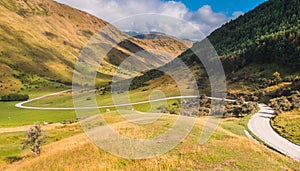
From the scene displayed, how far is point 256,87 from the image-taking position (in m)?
129

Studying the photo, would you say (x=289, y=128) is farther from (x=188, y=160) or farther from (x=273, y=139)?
(x=188, y=160)

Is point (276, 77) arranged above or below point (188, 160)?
above

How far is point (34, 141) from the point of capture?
42.7m

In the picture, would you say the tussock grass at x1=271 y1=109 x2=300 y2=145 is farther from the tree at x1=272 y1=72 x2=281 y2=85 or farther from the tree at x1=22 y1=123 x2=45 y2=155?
the tree at x1=272 y1=72 x2=281 y2=85

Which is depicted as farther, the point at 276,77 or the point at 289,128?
the point at 276,77

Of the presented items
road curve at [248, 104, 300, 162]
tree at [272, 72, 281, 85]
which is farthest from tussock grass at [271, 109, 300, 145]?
tree at [272, 72, 281, 85]

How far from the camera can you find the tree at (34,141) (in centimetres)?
4112

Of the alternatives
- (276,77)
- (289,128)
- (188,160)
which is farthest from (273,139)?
(276,77)

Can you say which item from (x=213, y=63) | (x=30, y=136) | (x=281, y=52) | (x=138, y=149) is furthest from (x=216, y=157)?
(x=213, y=63)

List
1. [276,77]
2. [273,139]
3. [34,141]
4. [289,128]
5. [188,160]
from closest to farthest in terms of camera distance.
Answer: [188,160] < [34,141] < [273,139] < [289,128] < [276,77]

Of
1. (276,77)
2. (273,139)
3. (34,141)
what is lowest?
(273,139)

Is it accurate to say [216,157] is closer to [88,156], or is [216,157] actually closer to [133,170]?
[133,170]

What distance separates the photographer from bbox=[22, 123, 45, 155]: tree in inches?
1619

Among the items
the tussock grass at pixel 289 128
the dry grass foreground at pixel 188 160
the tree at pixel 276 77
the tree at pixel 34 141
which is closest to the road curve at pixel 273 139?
the tussock grass at pixel 289 128
